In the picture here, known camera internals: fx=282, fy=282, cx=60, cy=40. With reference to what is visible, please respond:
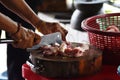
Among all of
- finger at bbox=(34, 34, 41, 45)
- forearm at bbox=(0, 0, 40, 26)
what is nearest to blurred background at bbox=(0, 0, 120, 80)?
forearm at bbox=(0, 0, 40, 26)

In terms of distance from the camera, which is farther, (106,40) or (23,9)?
(23,9)

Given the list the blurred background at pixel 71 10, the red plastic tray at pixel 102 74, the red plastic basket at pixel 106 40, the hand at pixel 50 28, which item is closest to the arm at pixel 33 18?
the hand at pixel 50 28

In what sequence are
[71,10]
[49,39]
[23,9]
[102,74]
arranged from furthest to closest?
[71,10]
[23,9]
[49,39]
[102,74]

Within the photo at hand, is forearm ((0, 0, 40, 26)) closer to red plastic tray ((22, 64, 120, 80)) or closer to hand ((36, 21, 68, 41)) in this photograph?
hand ((36, 21, 68, 41))

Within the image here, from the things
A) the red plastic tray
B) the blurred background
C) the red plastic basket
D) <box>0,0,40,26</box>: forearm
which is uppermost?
the blurred background

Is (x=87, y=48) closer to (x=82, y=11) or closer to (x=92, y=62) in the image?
(x=92, y=62)

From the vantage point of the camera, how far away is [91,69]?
3.76 feet

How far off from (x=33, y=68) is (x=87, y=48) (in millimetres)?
253

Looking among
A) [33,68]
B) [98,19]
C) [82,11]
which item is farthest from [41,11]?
[33,68]

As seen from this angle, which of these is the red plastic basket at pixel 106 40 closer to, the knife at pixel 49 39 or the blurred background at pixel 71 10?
the knife at pixel 49 39

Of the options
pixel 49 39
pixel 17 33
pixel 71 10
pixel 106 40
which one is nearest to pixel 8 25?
pixel 17 33

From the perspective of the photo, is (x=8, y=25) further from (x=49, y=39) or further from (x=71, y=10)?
(x=71, y=10)

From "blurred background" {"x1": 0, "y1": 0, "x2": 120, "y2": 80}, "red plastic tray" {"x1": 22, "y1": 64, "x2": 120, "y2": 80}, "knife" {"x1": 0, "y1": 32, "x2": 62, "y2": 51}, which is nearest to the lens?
"red plastic tray" {"x1": 22, "y1": 64, "x2": 120, "y2": 80}

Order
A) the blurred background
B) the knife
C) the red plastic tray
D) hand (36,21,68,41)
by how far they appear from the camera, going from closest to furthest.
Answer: the red plastic tray
the knife
hand (36,21,68,41)
the blurred background
